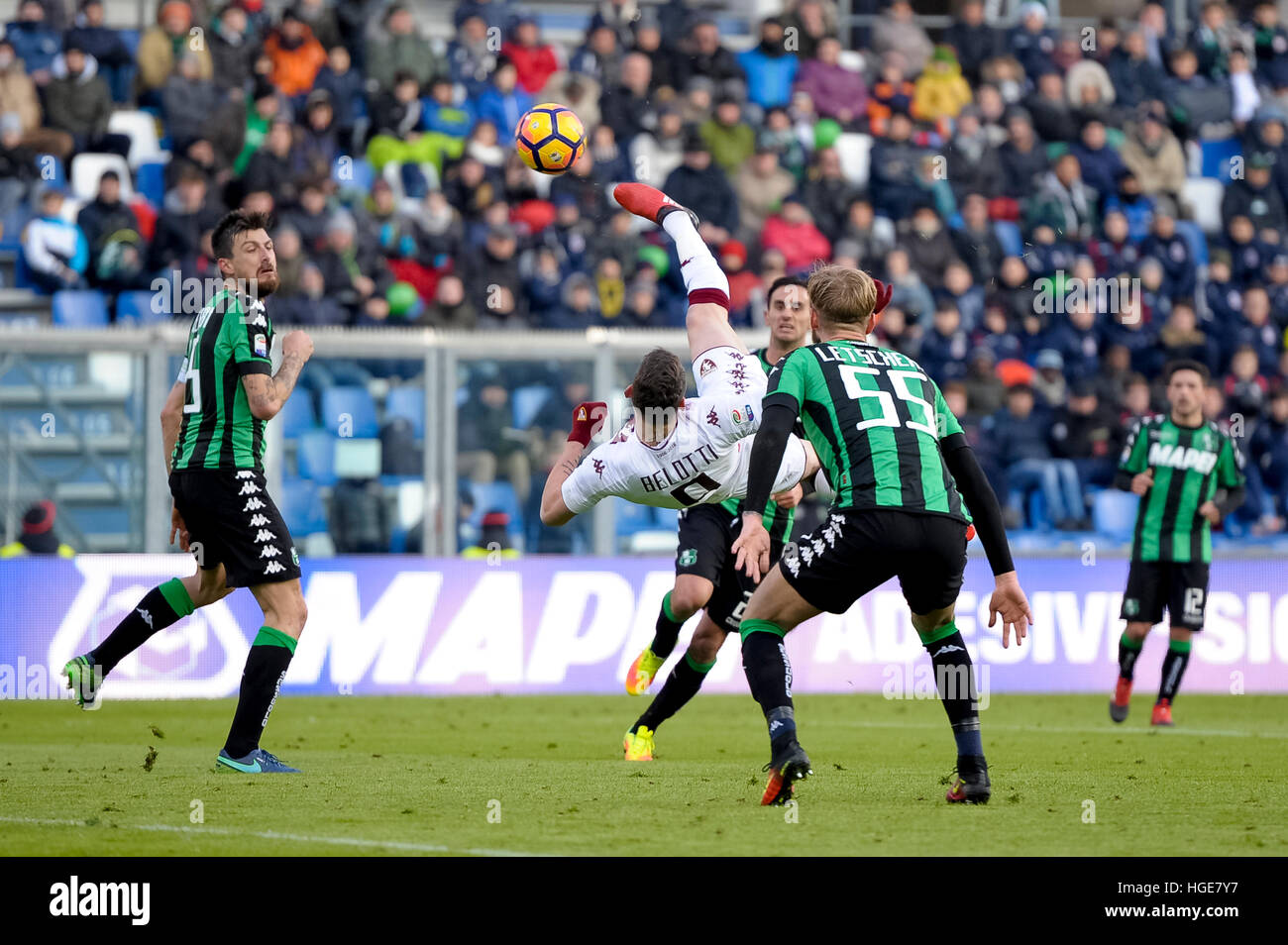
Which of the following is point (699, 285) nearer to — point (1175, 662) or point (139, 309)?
point (1175, 662)

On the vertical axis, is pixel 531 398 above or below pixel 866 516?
above

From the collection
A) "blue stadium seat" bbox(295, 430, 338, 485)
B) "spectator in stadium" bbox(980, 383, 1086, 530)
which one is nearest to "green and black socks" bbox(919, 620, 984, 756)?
"blue stadium seat" bbox(295, 430, 338, 485)

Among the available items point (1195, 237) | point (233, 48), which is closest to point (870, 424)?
point (233, 48)

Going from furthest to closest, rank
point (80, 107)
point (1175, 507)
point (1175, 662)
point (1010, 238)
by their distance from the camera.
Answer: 1. point (1010, 238)
2. point (80, 107)
3. point (1175, 507)
4. point (1175, 662)

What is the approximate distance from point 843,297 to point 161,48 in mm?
13904

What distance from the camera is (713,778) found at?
8.31 meters

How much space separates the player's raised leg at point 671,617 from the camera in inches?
368

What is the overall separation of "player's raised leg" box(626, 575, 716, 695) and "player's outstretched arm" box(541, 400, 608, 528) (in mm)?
876

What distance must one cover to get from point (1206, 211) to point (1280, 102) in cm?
189

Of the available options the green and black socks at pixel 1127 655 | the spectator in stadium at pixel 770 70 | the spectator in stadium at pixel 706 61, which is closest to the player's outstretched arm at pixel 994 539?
the green and black socks at pixel 1127 655

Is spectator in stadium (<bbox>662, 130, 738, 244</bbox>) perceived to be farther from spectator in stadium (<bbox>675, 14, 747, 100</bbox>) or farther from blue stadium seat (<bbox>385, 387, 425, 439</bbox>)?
blue stadium seat (<bbox>385, 387, 425, 439</bbox>)

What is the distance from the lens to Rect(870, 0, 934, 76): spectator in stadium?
2258 centimetres

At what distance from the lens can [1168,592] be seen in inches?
524

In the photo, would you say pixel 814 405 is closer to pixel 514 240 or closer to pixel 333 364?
pixel 333 364
